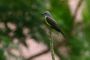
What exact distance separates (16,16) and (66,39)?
29.0 inches

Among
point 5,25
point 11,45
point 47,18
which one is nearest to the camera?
point 47,18

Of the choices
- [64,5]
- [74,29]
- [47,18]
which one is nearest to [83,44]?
[74,29]

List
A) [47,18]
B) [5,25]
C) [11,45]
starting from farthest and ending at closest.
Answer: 1. [5,25]
2. [11,45]
3. [47,18]

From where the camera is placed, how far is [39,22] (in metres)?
7.14

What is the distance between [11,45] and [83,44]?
1.01 metres

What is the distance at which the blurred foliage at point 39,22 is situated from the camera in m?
6.55

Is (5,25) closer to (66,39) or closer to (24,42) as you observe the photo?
(24,42)

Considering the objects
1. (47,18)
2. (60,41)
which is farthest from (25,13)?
(47,18)

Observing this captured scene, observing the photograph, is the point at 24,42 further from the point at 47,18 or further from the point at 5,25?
the point at 47,18

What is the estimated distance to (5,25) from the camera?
6.86 m

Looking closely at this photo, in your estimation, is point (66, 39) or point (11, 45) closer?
point (11, 45)

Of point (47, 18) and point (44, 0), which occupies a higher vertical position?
point (44, 0)

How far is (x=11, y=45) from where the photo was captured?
6441mm

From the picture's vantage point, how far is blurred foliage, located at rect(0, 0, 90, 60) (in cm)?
655
